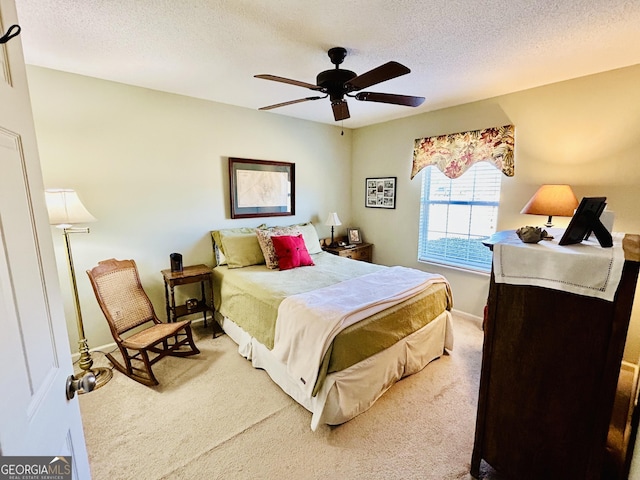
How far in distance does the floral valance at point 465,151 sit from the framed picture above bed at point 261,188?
1.70m

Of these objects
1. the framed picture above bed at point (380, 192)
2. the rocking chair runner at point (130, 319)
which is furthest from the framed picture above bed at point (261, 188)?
the rocking chair runner at point (130, 319)

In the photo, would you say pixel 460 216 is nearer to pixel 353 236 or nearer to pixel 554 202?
pixel 554 202

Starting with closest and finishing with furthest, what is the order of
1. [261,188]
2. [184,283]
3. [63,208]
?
1. [63,208]
2. [184,283]
3. [261,188]

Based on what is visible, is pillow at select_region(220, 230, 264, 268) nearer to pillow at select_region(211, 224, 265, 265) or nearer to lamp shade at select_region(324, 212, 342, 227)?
pillow at select_region(211, 224, 265, 265)

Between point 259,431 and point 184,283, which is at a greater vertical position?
point 184,283

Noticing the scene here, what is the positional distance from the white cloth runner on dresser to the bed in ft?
3.17

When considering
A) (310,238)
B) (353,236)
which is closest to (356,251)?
(353,236)

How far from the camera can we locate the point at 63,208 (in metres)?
2.15

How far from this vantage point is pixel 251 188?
12.0 ft

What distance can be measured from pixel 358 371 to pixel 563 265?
1.32 metres

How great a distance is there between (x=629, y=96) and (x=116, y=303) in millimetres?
4641

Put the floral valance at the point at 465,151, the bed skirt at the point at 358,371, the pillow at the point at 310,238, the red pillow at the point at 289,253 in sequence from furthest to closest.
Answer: the pillow at the point at 310,238, the red pillow at the point at 289,253, the floral valance at the point at 465,151, the bed skirt at the point at 358,371

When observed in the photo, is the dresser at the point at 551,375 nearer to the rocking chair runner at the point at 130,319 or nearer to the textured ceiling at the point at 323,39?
the textured ceiling at the point at 323,39

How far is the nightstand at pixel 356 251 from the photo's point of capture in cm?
420
